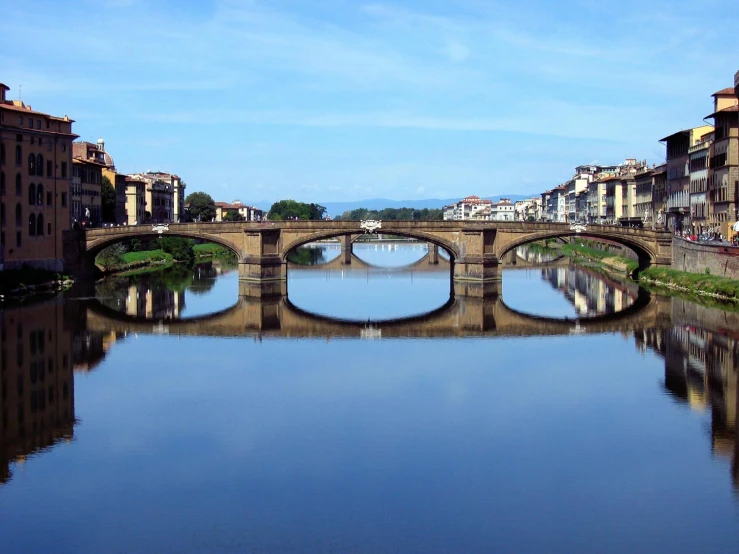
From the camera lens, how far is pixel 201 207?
137750 millimetres

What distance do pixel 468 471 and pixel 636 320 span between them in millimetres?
26312

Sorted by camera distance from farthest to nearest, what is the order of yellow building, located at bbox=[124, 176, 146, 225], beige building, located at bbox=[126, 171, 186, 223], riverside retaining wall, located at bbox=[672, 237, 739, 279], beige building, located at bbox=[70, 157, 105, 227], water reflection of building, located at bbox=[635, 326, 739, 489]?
beige building, located at bbox=[126, 171, 186, 223] < yellow building, located at bbox=[124, 176, 146, 225] < beige building, located at bbox=[70, 157, 105, 227] < riverside retaining wall, located at bbox=[672, 237, 739, 279] < water reflection of building, located at bbox=[635, 326, 739, 489]

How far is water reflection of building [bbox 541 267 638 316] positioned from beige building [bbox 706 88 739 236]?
6.80 m

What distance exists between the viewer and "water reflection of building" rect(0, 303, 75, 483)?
23453 millimetres

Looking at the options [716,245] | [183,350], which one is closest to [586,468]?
[183,350]

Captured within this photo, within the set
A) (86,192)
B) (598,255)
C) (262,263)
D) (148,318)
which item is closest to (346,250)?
(598,255)

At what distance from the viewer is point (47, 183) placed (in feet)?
192

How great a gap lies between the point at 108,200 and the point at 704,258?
55.9m

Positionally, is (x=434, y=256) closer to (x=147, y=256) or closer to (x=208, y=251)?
(x=208, y=251)

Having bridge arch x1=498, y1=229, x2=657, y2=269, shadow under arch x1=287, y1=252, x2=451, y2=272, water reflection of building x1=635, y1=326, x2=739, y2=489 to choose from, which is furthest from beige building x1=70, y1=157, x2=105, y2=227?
water reflection of building x1=635, y1=326, x2=739, y2=489

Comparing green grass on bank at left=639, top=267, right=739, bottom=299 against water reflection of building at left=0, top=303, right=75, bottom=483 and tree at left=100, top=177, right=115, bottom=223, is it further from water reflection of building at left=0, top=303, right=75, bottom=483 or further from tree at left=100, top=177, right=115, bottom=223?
tree at left=100, top=177, right=115, bottom=223

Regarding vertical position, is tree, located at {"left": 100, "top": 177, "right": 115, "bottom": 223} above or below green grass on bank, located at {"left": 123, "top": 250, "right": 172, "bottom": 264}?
above

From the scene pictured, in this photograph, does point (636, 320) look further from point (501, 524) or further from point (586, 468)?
point (501, 524)

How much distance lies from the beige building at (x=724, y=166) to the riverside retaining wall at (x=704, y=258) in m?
2.79
